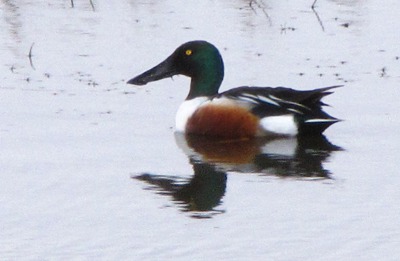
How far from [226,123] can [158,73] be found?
40.6 inches

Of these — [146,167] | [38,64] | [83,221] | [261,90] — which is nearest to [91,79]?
[38,64]

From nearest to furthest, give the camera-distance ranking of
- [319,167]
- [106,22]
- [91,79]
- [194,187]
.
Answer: [194,187] → [319,167] → [91,79] → [106,22]

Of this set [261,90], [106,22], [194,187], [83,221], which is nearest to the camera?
[83,221]

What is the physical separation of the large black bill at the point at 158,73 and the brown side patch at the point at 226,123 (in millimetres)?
846

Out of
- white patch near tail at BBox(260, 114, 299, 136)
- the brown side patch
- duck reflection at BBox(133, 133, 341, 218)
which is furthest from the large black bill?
white patch near tail at BBox(260, 114, 299, 136)

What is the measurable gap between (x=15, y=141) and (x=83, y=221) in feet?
7.01

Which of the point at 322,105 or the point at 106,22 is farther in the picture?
the point at 106,22

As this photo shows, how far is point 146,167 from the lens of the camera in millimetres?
9164

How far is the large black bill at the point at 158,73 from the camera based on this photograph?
11227 mm

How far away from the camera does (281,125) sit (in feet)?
34.1

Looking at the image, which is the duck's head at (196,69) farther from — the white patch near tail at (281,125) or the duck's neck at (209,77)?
the white patch near tail at (281,125)

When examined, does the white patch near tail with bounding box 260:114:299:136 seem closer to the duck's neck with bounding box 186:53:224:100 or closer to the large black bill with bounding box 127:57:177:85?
the duck's neck with bounding box 186:53:224:100

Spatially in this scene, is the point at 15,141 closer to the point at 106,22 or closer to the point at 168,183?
the point at 168,183

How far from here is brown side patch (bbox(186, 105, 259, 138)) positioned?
1041cm
